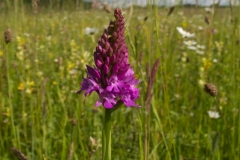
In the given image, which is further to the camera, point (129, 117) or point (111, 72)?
point (129, 117)

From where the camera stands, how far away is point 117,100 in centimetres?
90

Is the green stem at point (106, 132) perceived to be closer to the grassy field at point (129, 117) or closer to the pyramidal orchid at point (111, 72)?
the pyramidal orchid at point (111, 72)

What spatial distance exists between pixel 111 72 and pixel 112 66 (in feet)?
0.06

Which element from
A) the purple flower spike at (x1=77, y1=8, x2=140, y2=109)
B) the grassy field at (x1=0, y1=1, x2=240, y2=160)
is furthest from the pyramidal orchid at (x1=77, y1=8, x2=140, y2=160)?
the grassy field at (x1=0, y1=1, x2=240, y2=160)

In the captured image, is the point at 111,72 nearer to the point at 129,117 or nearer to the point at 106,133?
the point at 106,133

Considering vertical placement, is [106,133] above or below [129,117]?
above

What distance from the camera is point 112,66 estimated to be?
0.88 metres

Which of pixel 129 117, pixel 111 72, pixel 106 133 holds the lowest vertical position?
pixel 129 117

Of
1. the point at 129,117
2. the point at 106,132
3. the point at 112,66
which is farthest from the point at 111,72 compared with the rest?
the point at 129,117

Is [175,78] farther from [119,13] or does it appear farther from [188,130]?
[119,13]

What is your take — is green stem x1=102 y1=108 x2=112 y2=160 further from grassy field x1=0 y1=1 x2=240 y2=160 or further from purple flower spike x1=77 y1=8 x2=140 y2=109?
grassy field x1=0 y1=1 x2=240 y2=160

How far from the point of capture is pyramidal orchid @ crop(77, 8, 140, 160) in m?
0.87

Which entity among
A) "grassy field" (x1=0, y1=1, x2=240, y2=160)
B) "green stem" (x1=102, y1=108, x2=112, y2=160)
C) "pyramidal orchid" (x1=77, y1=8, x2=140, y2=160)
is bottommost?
"grassy field" (x1=0, y1=1, x2=240, y2=160)

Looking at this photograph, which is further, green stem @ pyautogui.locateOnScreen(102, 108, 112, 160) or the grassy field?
the grassy field
